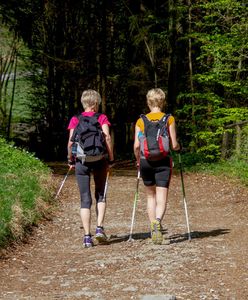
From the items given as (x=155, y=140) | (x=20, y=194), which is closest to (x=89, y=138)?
(x=155, y=140)

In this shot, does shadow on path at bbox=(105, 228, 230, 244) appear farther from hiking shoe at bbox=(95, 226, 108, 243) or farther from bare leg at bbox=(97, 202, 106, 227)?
bare leg at bbox=(97, 202, 106, 227)

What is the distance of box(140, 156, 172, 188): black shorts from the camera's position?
841 centimetres

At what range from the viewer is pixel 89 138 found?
835 cm

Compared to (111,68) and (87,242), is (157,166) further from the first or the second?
(111,68)

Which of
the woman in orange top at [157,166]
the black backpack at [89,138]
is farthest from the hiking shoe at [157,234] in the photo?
the black backpack at [89,138]

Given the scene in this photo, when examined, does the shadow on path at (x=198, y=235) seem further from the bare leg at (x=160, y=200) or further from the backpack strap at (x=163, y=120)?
the backpack strap at (x=163, y=120)

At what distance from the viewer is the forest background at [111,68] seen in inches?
896

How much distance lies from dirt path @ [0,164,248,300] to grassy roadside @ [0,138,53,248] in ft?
0.78

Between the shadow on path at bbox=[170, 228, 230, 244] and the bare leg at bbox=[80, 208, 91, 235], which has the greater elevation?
the bare leg at bbox=[80, 208, 91, 235]

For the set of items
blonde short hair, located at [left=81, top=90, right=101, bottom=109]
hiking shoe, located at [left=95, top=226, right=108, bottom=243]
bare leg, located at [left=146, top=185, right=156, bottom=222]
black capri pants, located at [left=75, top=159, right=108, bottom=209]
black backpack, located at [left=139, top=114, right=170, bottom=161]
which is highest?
blonde short hair, located at [left=81, top=90, right=101, bottom=109]

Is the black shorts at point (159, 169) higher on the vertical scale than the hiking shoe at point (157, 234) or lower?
higher

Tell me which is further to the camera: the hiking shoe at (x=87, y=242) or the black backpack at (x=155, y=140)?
the hiking shoe at (x=87, y=242)

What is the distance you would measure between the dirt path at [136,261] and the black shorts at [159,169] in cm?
82

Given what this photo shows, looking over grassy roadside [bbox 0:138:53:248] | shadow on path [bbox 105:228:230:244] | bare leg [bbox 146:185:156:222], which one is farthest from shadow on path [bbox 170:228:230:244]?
grassy roadside [bbox 0:138:53:248]
